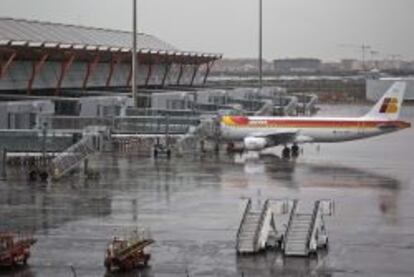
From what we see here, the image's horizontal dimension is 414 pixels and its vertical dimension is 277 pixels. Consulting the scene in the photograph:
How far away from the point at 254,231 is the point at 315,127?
3753 cm

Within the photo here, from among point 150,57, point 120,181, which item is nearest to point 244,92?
point 150,57

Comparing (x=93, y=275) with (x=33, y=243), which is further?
(x=33, y=243)

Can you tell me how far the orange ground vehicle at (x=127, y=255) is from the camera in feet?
91.4

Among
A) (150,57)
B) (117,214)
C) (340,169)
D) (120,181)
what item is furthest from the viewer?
(150,57)

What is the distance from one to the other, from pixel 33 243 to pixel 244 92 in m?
85.2

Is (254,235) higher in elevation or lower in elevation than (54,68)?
lower

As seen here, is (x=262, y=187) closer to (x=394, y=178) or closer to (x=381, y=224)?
(x=394, y=178)

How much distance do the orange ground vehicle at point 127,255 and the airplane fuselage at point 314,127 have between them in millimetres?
39287

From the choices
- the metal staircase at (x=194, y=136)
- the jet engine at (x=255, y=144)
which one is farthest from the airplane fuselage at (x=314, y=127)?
the jet engine at (x=255, y=144)

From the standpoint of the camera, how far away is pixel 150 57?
113m

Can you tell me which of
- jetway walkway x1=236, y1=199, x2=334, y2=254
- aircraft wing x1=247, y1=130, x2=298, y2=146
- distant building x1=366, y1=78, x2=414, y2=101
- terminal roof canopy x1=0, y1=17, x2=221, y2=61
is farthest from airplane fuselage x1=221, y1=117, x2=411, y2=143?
distant building x1=366, y1=78, x2=414, y2=101

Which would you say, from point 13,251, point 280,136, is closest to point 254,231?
point 13,251

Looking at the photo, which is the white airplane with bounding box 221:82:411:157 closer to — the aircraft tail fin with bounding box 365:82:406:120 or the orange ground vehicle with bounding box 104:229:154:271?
the aircraft tail fin with bounding box 365:82:406:120

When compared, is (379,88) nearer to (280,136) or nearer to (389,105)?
(389,105)
